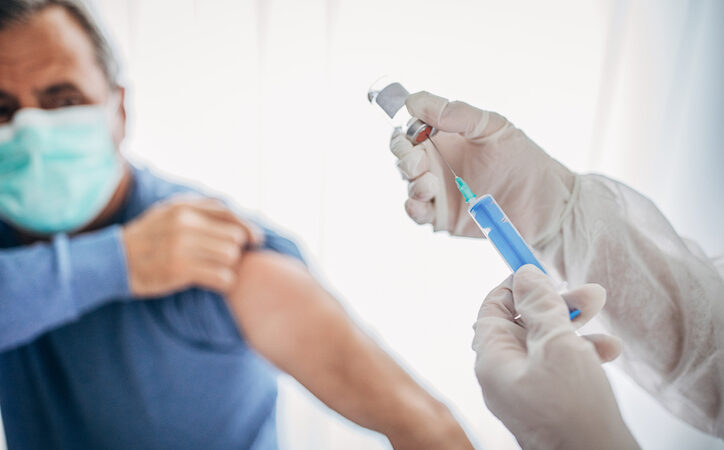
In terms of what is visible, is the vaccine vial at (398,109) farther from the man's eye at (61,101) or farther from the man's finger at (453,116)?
the man's eye at (61,101)

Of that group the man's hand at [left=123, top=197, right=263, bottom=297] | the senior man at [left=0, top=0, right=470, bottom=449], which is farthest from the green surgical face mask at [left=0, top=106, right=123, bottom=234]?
the man's hand at [left=123, top=197, right=263, bottom=297]

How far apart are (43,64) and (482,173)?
79 cm

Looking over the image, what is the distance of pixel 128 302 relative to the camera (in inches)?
28.5

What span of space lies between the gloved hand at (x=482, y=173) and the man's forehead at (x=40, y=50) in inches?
21.6

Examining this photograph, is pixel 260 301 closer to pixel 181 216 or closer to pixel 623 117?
pixel 181 216

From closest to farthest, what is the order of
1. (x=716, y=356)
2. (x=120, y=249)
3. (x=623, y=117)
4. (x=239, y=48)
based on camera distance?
(x=120, y=249)
(x=716, y=356)
(x=239, y=48)
(x=623, y=117)

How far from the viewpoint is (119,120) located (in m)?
0.79

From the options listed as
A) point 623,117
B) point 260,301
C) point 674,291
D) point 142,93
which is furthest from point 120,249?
point 623,117

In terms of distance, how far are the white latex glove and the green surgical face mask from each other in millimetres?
685

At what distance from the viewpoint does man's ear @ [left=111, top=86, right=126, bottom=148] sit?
768 millimetres

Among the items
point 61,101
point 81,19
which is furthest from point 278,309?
point 81,19

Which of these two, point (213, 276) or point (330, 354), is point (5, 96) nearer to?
point (213, 276)

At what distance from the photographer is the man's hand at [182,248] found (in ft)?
2.23

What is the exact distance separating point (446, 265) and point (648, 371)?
46 cm
